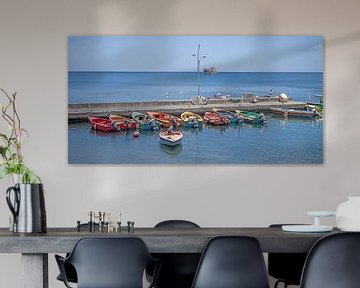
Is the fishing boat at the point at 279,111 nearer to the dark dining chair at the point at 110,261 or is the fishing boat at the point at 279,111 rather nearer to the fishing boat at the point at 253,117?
the fishing boat at the point at 253,117

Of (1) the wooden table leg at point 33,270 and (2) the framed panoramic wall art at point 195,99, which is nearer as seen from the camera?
(1) the wooden table leg at point 33,270

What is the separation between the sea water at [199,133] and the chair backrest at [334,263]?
92.9 inches

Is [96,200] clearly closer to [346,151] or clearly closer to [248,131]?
[248,131]

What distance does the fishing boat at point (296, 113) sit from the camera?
20.5 ft

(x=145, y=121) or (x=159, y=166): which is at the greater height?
(x=145, y=121)

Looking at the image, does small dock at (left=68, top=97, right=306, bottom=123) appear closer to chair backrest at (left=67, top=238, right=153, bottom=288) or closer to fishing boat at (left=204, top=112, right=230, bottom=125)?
fishing boat at (left=204, top=112, right=230, bottom=125)

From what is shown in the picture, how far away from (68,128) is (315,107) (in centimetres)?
191

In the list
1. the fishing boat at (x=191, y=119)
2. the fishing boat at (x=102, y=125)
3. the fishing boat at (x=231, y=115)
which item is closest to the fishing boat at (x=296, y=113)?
the fishing boat at (x=231, y=115)

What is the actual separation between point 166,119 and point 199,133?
279 mm

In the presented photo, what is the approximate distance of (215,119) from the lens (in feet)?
20.6

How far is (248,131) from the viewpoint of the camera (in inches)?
245

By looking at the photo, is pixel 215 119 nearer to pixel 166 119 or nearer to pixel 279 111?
pixel 166 119

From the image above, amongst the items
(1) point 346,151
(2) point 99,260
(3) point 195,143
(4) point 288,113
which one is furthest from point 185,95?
(2) point 99,260

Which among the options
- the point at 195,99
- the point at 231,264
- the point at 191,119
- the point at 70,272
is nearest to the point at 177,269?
the point at 70,272
